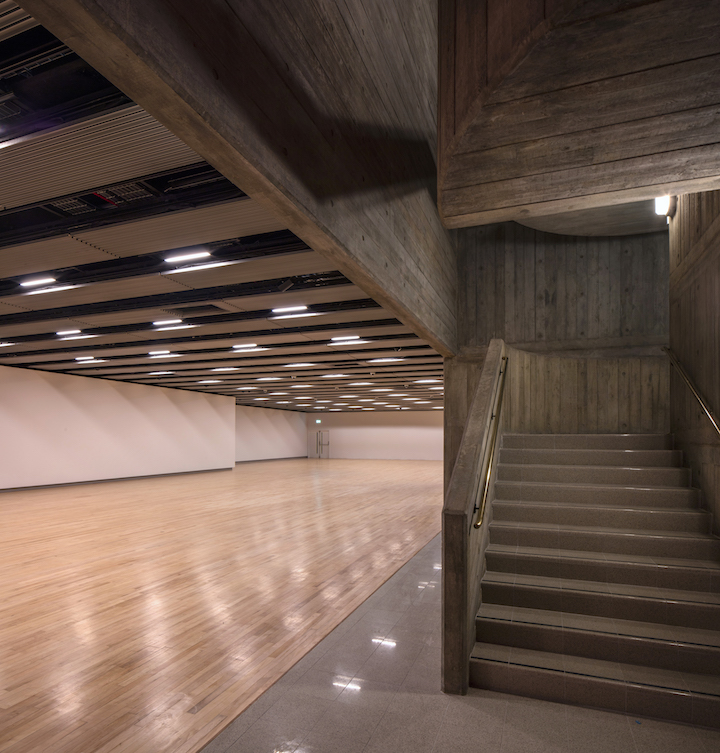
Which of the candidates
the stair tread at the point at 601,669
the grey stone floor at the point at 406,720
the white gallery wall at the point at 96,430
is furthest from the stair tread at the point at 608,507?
the white gallery wall at the point at 96,430

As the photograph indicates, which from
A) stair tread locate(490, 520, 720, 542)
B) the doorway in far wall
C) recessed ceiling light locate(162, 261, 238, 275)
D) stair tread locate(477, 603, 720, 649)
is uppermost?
recessed ceiling light locate(162, 261, 238, 275)

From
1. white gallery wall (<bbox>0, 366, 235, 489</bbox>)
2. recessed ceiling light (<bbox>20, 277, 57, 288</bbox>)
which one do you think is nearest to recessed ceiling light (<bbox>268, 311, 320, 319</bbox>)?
recessed ceiling light (<bbox>20, 277, 57, 288</bbox>)

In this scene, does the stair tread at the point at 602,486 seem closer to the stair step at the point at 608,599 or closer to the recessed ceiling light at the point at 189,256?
the stair step at the point at 608,599

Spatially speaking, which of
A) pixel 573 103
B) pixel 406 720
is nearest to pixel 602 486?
pixel 406 720

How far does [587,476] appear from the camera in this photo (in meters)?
4.53

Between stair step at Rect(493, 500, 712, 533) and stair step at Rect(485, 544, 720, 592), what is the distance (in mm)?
327

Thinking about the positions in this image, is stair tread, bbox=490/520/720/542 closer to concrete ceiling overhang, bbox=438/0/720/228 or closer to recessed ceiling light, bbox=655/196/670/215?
concrete ceiling overhang, bbox=438/0/720/228

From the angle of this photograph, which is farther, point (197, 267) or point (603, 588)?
point (197, 267)

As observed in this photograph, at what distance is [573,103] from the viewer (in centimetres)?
267

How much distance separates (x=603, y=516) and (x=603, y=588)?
2.37 ft

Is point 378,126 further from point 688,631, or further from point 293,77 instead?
point 688,631

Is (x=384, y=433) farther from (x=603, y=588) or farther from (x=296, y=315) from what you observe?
(x=603, y=588)

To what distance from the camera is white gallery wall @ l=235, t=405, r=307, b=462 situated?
81.2ft

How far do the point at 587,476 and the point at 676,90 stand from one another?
307cm
